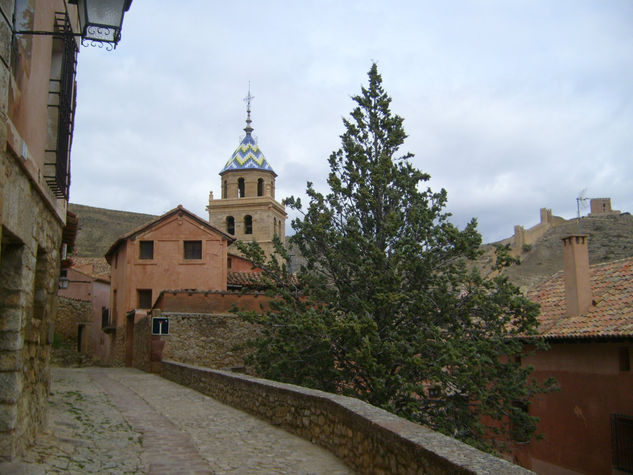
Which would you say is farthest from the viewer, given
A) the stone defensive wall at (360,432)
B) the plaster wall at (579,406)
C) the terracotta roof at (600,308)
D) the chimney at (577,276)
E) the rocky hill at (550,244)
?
the rocky hill at (550,244)

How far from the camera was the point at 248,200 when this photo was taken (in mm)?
47250

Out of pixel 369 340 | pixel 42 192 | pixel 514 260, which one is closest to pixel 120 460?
pixel 42 192

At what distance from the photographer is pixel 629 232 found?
5797cm

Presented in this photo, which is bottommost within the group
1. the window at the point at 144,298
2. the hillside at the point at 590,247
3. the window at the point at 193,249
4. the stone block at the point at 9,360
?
the stone block at the point at 9,360

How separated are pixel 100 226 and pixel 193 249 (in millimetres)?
50619

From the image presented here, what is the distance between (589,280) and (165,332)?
1300cm

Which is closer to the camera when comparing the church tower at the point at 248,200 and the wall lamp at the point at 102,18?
the wall lamp at the point at 102,18

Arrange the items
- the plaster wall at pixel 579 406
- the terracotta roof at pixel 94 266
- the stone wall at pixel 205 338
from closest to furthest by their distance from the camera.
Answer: the plaster wall at pixel 579 406, the stone wall at pixel 205 338, the terracotta roof at pixel 94 266

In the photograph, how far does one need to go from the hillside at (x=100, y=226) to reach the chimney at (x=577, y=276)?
60454mm

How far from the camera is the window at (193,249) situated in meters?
27.4

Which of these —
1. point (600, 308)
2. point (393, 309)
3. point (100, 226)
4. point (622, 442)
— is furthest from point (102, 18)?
point (100, 226)

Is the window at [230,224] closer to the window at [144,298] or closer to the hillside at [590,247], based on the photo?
the window at [144,298]

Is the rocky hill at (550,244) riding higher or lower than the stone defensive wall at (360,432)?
higher

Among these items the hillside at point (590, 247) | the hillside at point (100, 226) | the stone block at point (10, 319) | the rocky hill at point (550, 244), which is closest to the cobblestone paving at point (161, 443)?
the stone block at point (10, 319)
